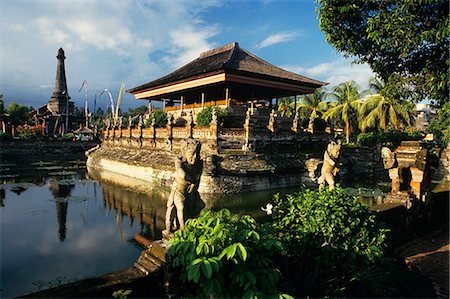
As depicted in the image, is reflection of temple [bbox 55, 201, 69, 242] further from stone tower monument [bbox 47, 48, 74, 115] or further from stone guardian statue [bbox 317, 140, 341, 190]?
stone tower monument [bbox 47, 48, 74, 115]

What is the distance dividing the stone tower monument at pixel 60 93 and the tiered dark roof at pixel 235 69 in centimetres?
3531

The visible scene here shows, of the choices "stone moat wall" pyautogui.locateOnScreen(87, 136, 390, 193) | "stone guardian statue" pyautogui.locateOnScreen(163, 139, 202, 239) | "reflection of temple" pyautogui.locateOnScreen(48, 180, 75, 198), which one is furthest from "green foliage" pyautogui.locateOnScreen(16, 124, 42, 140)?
"stone guardian statue" pyautogui.locateOnScreen(163, 139, 202, 239)

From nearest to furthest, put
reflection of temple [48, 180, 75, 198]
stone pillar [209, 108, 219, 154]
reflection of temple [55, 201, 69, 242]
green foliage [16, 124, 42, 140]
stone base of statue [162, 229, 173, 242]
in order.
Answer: stone base of statue [162, 229, 173, 242] → reflection of temple [55, 201, 69, 242] → reflection of temple [48, 180, 75, 198] → stone pillar [209, 108, 219, 154] → green foliage [16, 124, 42, 140]

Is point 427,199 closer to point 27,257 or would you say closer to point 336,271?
point 336,271

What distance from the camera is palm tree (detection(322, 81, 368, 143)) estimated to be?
3491 centimetres

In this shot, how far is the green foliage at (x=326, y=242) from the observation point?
452 cm

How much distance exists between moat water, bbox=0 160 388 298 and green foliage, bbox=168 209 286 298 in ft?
15.6

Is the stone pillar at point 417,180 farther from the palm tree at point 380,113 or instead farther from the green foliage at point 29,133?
the green foliage at point 29,133

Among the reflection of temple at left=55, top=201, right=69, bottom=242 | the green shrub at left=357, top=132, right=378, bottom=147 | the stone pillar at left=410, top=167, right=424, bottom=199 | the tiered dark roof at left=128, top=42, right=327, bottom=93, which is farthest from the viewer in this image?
the green shrub at left=357, top=132, right=378, bottom=147

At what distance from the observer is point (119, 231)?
35.0 ft

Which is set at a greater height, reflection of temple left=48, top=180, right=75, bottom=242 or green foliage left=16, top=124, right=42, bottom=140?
green foliage left=16, top=124, right=42, bottom=140

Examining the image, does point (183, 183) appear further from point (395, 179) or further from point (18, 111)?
point (18, 111)

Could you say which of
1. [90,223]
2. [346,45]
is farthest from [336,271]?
[90,223]

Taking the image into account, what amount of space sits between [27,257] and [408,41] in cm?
1114
